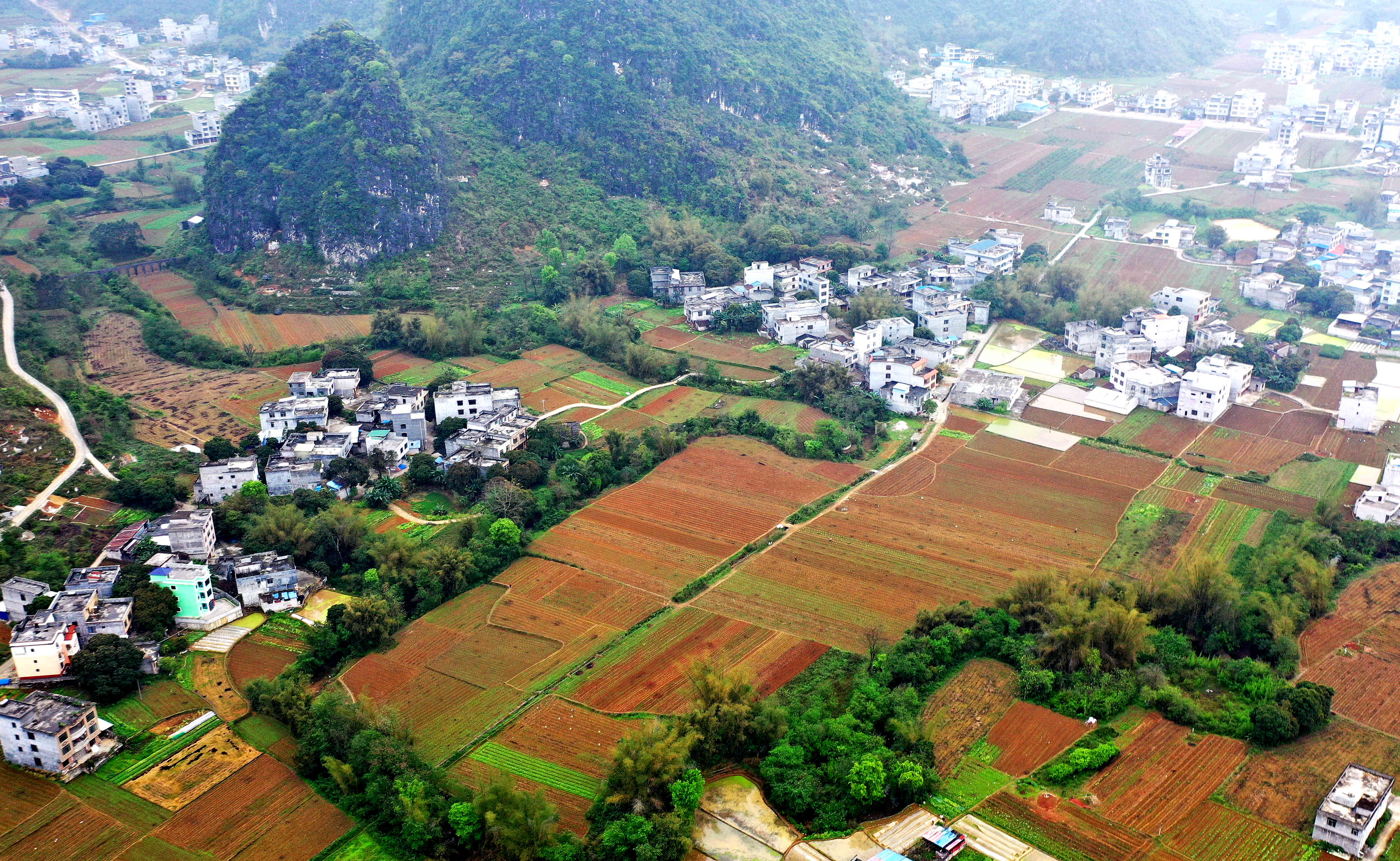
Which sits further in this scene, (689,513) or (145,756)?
(689,513)

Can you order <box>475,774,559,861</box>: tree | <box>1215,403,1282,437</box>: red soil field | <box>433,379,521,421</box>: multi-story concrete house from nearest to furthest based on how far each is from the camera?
1. <box>475,774,559,861</box>: tree
2. <box>1215,403,1282,437</box>: red soil field
3. <box>433,379,521,421</box>: multi-story concrete house

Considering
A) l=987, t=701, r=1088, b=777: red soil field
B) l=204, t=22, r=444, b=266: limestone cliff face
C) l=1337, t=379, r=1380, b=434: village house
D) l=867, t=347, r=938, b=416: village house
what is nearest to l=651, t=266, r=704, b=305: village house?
l=204, t=22, r=444, b=266: limestone cliff face

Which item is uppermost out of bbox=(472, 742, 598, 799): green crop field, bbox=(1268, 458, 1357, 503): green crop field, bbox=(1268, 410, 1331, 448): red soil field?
bbox=(1268, 410, 1331, 448): red soil field

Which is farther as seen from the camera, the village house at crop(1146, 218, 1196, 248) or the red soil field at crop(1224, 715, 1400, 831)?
the village house at crop(1146, 218, 1196, 248)

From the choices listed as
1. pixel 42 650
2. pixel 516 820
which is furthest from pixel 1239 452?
pixel 42 650

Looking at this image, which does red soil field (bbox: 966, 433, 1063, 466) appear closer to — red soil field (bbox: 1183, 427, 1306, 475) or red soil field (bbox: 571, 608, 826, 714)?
red soil field (bbox: 1183, 427, 1306, 475)

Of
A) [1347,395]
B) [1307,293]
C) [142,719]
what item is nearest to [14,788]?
[142,719]

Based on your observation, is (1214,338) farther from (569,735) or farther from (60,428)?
(60,428)
